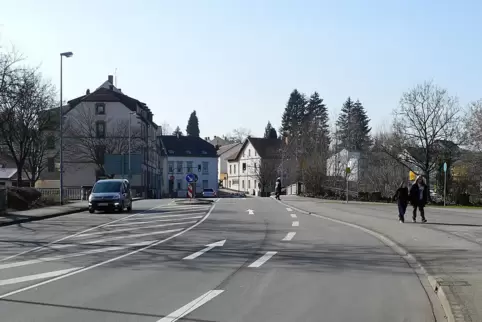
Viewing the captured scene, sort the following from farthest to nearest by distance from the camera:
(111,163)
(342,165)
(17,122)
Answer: (342,165)
(111,163)
(17,122)

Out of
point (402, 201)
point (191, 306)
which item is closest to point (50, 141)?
point (402, 201)

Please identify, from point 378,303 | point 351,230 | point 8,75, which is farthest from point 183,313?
point 8,75

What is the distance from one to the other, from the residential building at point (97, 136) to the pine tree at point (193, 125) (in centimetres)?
9313

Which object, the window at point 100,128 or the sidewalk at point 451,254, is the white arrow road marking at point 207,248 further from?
the window at point 100,128

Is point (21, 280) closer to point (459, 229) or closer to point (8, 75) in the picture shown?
point (459, 229)

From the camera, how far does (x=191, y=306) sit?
28.8ft

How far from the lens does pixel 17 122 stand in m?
49.7

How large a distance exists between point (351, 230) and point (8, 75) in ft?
68.3

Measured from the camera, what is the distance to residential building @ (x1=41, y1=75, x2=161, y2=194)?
75812 millimetres

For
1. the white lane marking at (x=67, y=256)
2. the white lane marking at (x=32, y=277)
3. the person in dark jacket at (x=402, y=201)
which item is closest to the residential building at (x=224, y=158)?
the person in dark jacket at (x=402, y=201)

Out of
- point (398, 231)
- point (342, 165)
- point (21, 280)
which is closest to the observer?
point (21, 280)

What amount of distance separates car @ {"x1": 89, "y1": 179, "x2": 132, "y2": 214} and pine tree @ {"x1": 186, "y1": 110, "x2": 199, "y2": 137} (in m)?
142

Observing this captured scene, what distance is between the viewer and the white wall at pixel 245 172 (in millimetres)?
120550

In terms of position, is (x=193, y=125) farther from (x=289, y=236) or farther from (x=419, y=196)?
(x=289, y=236)
